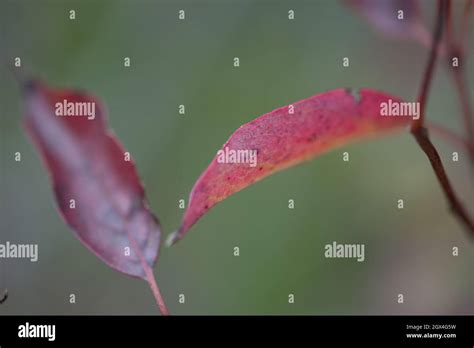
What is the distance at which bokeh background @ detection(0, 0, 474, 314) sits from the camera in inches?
45.1

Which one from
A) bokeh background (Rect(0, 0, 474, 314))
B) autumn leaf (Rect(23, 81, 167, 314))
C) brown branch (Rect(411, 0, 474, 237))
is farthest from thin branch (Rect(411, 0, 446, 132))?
bokeh background (Rect(0, 0, 474, 314))

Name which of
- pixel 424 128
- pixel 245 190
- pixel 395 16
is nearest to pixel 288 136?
pixel 424 128

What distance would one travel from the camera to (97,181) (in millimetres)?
502

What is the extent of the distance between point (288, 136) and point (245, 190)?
→ 94cm

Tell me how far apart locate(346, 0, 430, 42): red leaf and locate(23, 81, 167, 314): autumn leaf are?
0.42 metres

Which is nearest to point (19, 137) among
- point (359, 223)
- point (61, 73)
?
point (61, 73)

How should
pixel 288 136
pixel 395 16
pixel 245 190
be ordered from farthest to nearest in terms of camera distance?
pixel 245 190, pixel 395 16, pixel 288 136

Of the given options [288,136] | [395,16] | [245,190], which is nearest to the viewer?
[288,136]

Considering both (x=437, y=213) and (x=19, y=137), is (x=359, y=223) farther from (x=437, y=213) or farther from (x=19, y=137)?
(x=19, y=137)

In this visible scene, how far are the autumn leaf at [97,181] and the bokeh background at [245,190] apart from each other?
665 millimetres

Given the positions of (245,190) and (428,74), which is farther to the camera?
(245,190)

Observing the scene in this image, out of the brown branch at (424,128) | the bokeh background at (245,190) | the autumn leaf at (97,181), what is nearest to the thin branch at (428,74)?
the brown branch at (424,128)

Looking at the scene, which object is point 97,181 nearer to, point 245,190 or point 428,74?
point 428,74

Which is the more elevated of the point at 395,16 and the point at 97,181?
Result: the point at 395,16
